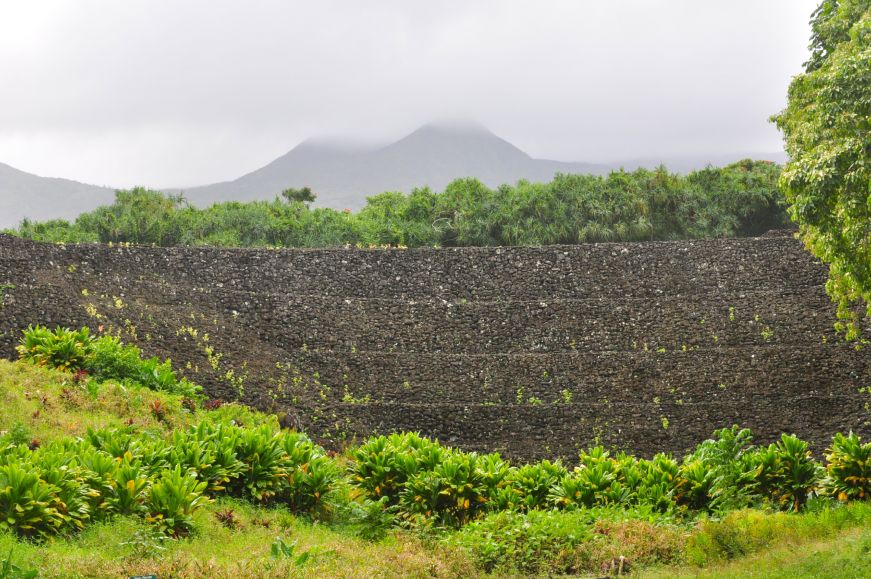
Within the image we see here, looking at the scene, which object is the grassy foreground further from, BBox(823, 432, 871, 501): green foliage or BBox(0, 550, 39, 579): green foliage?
BBox(823, 432, 871, 501): green foliage

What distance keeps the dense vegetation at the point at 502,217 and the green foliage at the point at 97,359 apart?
14.2 meters

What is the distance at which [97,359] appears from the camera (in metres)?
15.2

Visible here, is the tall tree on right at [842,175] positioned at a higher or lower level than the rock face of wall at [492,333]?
higher

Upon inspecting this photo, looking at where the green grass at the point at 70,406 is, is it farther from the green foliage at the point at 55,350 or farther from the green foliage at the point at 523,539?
the green foliage at the point at 523,539

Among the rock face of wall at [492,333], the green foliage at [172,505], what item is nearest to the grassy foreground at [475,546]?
the green foliage at [172,505]

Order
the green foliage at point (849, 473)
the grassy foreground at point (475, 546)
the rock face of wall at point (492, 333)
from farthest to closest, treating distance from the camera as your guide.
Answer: the rock face of wall at point (492, 333)
the green foliage at point (849, 473)
the grassy foreground at point (475, 546)

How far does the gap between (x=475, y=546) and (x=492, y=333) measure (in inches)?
546

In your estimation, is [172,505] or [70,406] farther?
[70,406]

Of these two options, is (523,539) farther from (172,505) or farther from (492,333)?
(492,333)

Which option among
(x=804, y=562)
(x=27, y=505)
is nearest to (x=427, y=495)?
(x=804, y=562)

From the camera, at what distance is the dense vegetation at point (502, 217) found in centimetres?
3031

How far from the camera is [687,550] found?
8.88 metres

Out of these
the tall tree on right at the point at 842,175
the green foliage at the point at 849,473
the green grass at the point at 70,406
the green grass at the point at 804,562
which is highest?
the tall tree on right at the point at 842,175

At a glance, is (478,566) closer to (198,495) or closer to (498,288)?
(198,495)
